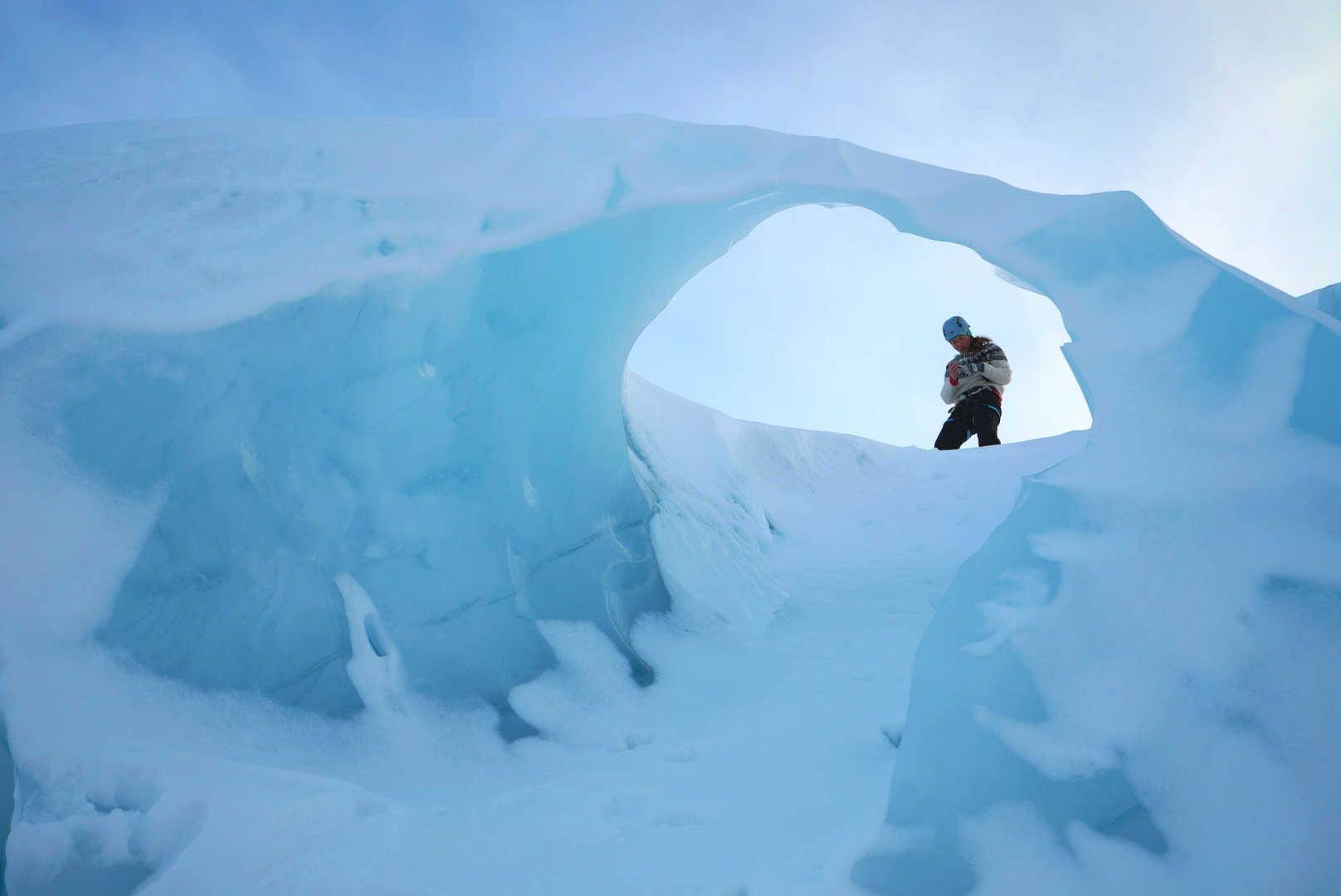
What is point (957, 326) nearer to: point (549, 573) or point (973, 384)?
point (973, 384)

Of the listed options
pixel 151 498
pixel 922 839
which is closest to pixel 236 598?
pixel 151 498

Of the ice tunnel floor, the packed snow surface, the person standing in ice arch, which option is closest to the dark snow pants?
the person standing in ice arch

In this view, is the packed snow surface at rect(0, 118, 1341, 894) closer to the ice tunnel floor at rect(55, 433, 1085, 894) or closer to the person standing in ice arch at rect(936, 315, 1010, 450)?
the ice tunnel floor at rect(55, 433, 1085, 894)

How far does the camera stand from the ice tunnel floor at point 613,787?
135 centimetres

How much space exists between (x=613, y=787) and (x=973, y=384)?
4.91m

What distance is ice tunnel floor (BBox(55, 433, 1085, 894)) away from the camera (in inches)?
53.2

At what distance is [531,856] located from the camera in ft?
4.73

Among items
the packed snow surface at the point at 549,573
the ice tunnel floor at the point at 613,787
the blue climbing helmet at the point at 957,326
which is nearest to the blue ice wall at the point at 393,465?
the packed snow surface at the point at 549,573

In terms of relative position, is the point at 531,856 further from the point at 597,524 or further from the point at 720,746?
the point at 597,524

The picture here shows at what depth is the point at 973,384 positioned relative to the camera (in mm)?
5734

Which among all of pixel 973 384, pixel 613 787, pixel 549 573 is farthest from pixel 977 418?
pixel 613 787

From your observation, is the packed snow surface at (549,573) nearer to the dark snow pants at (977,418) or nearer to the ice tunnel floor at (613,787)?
the ice tunnel floor at (613,787)

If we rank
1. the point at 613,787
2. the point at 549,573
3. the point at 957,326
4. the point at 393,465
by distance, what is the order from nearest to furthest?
the point at 613,787
the point at 393,465
the point at 549,573
the point at 957,326

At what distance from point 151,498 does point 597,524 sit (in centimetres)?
154
